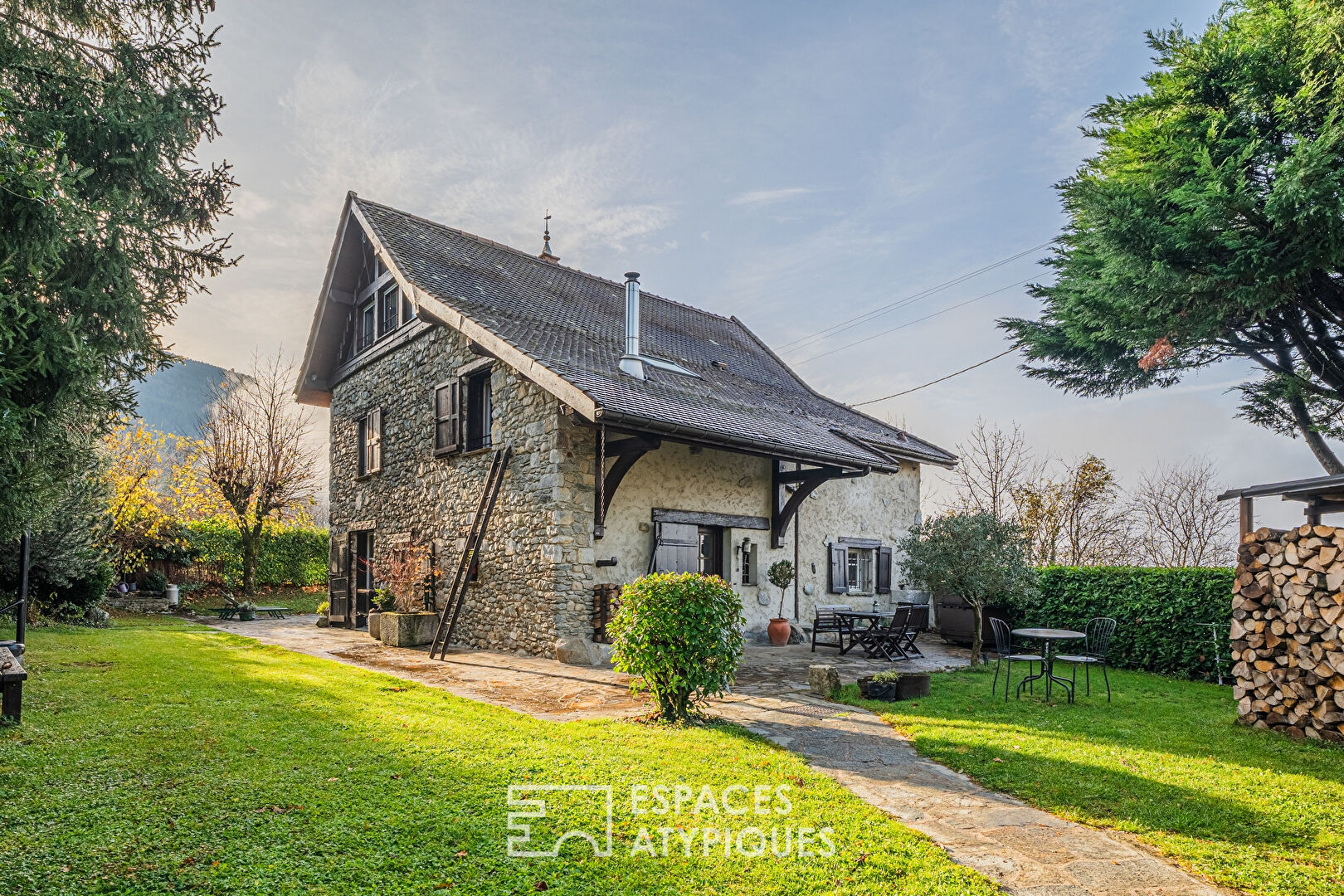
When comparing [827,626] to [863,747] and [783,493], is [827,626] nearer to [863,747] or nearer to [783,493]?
[783,493]

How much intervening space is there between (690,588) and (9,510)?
5.62 m

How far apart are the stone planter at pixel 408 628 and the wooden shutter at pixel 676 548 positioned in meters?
3.61

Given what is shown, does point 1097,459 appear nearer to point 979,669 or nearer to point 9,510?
point 979,669

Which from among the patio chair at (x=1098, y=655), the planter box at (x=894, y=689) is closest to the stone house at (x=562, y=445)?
the planter box at (x=894, y=689)

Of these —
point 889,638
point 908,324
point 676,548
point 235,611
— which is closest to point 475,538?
point 676,548

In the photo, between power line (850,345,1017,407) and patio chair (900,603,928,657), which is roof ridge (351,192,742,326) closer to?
power line (850,345,1017,407)

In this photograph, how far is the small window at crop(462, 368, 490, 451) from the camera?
11.3 m

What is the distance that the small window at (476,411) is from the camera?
1130 cm

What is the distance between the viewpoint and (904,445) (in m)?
15.2

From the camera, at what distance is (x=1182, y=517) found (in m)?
19.3

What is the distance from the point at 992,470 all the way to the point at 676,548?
13.9 metres

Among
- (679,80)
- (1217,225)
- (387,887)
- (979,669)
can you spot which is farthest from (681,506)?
(387,887)

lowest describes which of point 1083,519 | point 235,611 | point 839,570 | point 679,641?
point 235,611

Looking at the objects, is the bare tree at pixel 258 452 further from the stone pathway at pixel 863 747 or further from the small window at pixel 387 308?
the stone pathway at pixel 863 747
